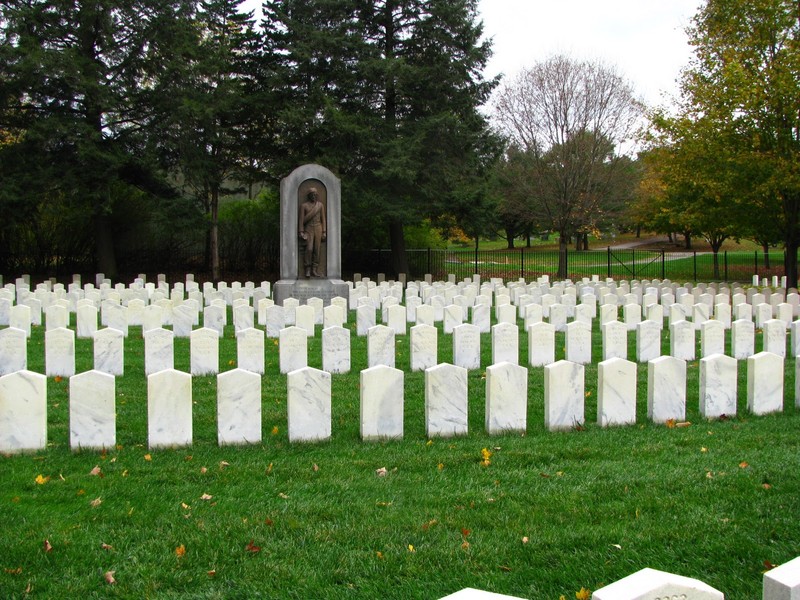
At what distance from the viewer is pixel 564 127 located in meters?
28.7

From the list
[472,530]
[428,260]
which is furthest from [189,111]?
[472,530]

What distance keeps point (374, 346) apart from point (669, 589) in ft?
23.9

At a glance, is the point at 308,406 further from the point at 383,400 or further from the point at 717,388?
the point at 717,388

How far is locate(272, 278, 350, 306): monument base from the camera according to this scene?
59.8 feet

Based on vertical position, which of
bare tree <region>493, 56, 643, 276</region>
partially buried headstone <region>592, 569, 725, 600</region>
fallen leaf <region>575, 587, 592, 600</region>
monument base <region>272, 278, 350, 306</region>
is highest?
bare tree <region>493, 56, 643, 276</region>

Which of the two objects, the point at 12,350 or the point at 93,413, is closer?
the point at 93,413

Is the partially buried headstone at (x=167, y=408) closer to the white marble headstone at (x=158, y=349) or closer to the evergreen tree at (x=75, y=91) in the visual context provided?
the white marble headstone at (x=158, y=349)

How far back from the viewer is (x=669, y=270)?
36.2 metres

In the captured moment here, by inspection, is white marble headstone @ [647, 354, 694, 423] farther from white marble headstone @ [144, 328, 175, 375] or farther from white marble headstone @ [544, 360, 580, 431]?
white marble headstone @ [144, 328, 175, 375]

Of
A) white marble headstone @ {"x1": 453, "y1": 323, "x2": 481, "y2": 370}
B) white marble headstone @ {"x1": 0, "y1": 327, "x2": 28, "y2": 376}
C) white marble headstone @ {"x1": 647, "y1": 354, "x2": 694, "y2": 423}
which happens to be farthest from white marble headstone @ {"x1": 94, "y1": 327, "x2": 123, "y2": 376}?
white marble headstone @ {"x1": 647, "y1": 354, "x2": 694, "y2": 423}

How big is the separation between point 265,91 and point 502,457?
23133mm

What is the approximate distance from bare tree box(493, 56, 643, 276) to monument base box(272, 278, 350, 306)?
12996 millimetres

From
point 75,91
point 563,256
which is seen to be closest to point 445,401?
point 75,91

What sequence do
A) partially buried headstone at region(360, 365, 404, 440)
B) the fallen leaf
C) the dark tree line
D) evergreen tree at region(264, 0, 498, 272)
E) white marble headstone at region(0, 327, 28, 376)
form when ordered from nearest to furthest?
1. the fallen leaf
2. partially buried headstone at region(360, 365, 404, 440)
3. white marble headstone at region(0, 327, 28, 376)
4. the dark tree line
5. evergreen tree at region(264, 0, 498, 272)
